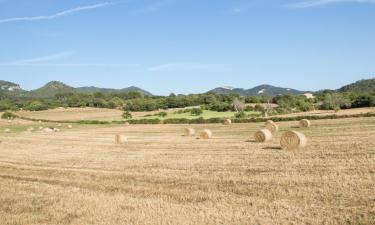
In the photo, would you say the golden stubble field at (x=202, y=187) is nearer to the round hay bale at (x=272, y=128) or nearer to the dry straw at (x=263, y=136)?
the dry straw at (x=263, y=136)

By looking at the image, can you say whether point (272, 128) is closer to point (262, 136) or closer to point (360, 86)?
point (262, 136)

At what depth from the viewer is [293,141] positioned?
22.5 meters

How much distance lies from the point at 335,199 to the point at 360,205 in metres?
0.82

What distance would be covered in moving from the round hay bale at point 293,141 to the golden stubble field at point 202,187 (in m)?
0.64

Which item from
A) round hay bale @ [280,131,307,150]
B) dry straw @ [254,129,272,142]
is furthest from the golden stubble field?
dry straw @ [254,129,272,142]

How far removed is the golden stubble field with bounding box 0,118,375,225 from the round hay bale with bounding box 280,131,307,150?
640 millimetres

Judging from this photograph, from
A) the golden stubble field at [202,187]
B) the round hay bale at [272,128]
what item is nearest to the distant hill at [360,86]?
the round hay bale at [272,128]

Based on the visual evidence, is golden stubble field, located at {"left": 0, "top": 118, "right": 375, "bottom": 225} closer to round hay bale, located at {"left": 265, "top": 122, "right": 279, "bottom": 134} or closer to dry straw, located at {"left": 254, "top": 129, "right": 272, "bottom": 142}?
dry straw, located at {"left": 254, "top": 129, "right": 272, "bottom": 142}

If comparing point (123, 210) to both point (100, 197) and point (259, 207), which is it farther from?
point (259, 207)

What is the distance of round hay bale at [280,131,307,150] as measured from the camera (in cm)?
2239

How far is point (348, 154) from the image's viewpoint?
61.5 ft

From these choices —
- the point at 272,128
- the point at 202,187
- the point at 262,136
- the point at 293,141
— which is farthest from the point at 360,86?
the point at 202,187

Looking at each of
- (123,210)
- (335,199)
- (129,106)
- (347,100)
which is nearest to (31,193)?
(123,210)

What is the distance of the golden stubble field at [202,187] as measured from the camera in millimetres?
11211
